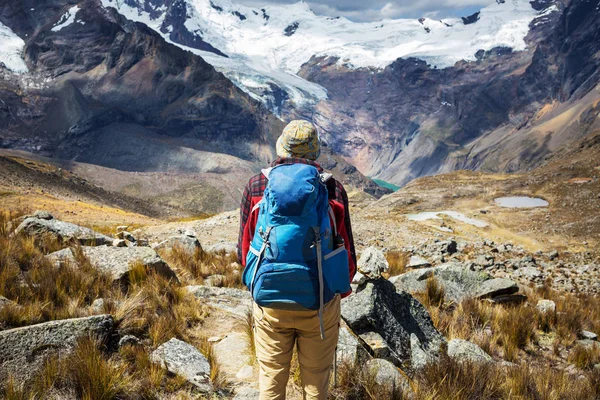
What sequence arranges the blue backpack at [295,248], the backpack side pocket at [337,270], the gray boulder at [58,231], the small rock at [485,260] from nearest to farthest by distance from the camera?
the blue backpack at [295,248] < the backpack side pocket at [337,270] < the gray boulder at [58,231] < the small rock at [485,260]

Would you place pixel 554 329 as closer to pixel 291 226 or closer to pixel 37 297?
pixel 291 226

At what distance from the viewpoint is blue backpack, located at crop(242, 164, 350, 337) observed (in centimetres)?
295

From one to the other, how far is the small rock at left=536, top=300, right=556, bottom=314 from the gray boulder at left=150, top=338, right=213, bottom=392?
6455 mm

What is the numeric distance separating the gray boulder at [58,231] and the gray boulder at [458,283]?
644 cm

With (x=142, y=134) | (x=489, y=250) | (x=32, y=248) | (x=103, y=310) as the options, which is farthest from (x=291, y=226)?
(x=142, y=134)

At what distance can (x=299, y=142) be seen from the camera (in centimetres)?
341

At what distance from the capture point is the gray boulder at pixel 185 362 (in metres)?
4.03

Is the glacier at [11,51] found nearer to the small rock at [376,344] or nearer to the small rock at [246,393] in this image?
the small rock at [246,393]

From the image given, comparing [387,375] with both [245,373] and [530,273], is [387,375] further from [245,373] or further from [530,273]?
[530,273]

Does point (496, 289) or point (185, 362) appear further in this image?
point (496, 289)

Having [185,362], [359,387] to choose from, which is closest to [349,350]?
[359,387]

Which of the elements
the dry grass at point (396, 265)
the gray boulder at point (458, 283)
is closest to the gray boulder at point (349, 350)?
the gray boulder at point (458, 283)

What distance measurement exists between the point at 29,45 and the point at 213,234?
726ft

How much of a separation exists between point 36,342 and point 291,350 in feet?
7.71
